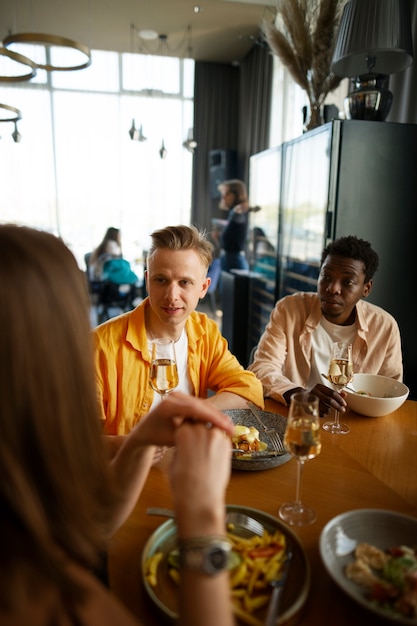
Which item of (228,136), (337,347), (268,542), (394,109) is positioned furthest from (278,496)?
(228,136)

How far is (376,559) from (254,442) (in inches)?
17.9

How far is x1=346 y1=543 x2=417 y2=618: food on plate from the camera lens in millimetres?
670

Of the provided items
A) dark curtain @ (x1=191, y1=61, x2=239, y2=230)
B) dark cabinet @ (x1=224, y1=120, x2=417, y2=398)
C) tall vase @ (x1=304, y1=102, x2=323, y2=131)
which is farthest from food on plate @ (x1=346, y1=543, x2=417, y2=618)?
dark curtain @ (x1=191, y1=61, x2=239, y2=230)

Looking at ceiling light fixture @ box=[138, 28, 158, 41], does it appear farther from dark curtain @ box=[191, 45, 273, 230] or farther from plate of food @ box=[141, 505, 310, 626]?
plate of food @ box=[141, 505, 310, 626]

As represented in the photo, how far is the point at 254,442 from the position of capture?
1.18 meters

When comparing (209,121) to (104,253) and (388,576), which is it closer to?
(104,253)

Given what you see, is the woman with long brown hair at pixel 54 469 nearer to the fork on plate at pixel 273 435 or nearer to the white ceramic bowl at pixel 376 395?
the fork on plate at pixel 273 435

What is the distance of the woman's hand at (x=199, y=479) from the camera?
637 mm

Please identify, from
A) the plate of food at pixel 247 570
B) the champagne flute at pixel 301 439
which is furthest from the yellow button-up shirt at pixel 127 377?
the plate of food at pixel 247 570

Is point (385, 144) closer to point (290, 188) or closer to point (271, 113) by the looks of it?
point (290, 188)

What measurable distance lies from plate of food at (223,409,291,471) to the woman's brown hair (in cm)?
49

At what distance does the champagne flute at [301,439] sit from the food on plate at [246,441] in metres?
0.22

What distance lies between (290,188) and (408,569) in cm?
303

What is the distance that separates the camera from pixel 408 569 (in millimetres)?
723
